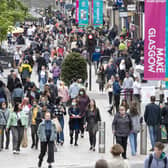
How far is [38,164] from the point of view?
79.1 ft

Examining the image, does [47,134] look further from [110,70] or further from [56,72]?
[56,72]

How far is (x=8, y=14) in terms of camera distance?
56.3 metres

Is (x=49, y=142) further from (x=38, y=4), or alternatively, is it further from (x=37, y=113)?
(x=38, y=4)

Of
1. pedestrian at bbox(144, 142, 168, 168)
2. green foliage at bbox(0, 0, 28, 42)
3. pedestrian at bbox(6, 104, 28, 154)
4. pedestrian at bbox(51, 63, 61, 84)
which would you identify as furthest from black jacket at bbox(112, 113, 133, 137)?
green foliage at bbox(0, 0, 28, 42)

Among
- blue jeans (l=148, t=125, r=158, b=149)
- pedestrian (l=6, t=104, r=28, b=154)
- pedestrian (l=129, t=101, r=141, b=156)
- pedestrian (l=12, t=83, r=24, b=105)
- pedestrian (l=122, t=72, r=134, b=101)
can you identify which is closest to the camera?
pedestrian (l=129, t=101, r=141, b=156)

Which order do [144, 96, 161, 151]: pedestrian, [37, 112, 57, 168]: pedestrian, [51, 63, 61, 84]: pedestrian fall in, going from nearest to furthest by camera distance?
1. [37, 112, 57, 168]: pedestrian
2. [144, 96, 161, 151]: pedestrian
3. [51, 63, 61, 84]: pedestrian

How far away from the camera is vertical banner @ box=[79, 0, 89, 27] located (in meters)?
57.7

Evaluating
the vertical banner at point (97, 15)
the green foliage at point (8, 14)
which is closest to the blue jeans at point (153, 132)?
the green foliage at point (8, 14)

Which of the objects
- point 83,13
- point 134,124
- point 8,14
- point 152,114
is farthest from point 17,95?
point 83,13

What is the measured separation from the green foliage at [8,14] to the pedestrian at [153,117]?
27420 mm

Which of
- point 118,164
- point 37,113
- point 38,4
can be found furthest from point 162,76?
point 38,4

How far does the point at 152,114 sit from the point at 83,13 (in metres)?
32.6

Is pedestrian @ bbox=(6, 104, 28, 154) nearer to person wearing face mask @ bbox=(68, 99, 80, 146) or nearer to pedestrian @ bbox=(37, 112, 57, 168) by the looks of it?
person wearing face mask @ bbox=(68, 99, 80, 146)

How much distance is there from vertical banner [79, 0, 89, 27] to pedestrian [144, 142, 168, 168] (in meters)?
40.1
